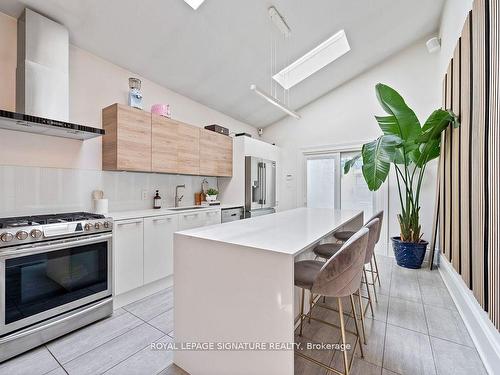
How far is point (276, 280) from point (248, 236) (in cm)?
42

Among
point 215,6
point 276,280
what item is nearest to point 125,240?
point 276,280

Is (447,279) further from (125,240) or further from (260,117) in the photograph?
(260,117)

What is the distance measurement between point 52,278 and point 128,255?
2.14 ft

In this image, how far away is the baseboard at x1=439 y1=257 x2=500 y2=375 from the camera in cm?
152


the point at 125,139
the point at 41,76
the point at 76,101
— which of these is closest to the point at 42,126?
the point at 41,76

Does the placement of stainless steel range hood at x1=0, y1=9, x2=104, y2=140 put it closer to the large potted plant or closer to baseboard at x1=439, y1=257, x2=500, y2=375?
the large potted plant

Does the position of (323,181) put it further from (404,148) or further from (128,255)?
(128,255)

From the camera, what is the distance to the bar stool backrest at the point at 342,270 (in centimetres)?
134

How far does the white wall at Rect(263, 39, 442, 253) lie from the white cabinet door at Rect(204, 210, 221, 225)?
2032mm

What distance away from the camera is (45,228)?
1.85m

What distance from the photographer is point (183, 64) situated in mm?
3199

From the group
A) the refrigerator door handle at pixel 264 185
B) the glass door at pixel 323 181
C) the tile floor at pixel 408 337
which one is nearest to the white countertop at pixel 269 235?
the tile floor at pixel 408 337

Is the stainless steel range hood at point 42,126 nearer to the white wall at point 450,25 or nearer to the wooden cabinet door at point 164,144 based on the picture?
the wooden cabinet door at point 164,144

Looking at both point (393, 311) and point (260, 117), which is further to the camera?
point (260, 117)
